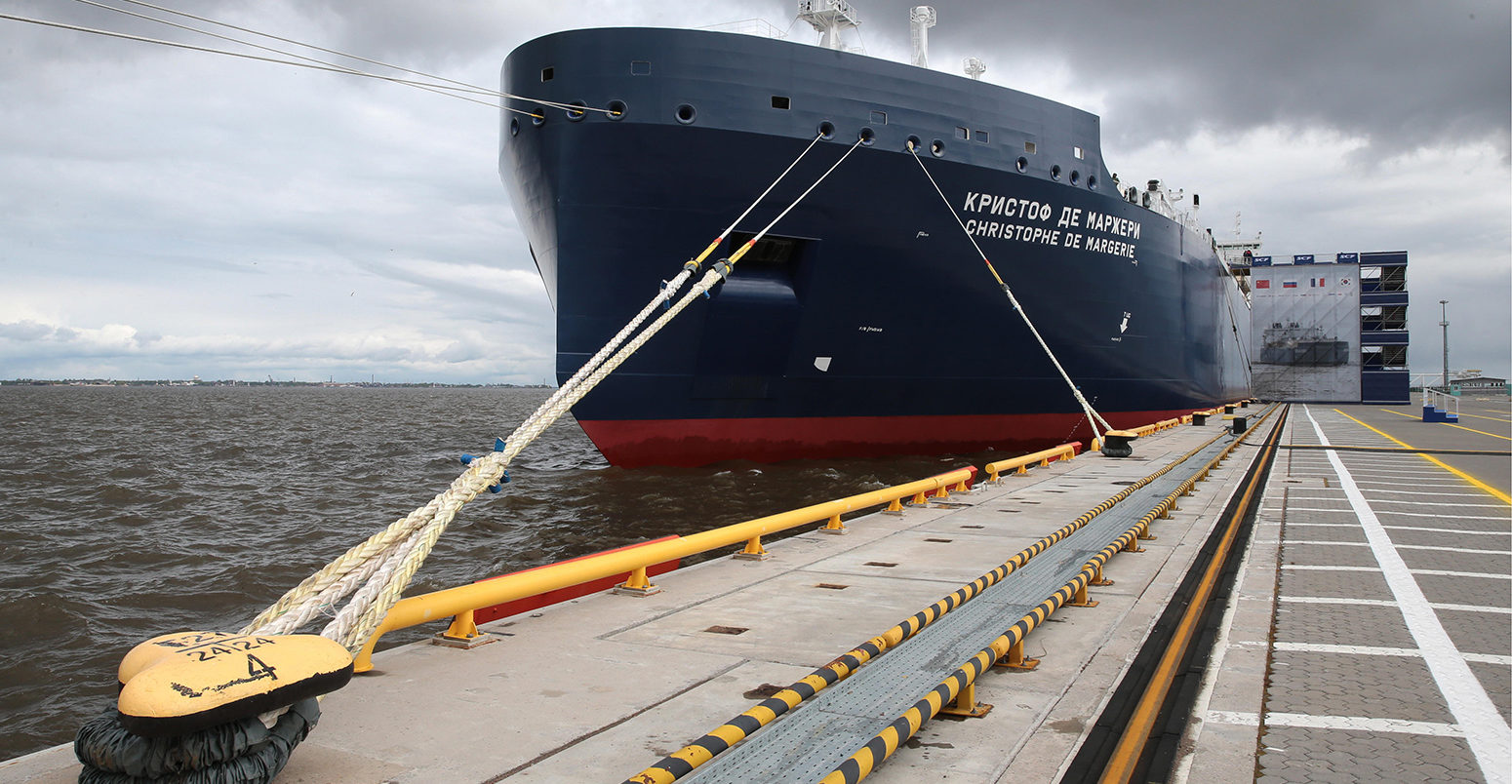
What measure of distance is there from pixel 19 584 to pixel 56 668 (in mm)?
3602

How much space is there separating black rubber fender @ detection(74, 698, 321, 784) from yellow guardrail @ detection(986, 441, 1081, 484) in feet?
32.9

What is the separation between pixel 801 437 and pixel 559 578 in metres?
11.0

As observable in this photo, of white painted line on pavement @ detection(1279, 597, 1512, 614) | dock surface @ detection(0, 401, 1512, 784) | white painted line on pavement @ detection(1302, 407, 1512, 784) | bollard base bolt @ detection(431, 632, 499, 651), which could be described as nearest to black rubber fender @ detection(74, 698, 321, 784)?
dock surface @ detection(0, 401, 1512, 784)

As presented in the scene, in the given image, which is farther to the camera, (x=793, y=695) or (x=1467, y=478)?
(x=1467, y=478)

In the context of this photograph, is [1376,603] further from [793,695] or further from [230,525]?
[230,525]

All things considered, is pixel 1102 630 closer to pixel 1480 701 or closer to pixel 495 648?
pixel 1480 701

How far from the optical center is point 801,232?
579 inches

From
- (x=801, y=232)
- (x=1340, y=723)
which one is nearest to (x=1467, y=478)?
(x=801, y=232)

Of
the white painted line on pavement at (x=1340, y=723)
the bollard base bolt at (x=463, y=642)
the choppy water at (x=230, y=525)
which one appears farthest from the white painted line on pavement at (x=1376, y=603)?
the choppy water at (x=230, y=525)

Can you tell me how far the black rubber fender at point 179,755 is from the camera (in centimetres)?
264

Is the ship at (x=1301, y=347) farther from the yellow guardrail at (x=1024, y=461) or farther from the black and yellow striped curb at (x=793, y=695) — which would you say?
the black and yellow striped curb at (x=793, y=695)

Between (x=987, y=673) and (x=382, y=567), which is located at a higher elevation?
(x=382, y=567)

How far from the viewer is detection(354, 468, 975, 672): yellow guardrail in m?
4.41

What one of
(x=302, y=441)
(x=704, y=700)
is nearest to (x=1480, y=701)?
(x=704, y=700)
